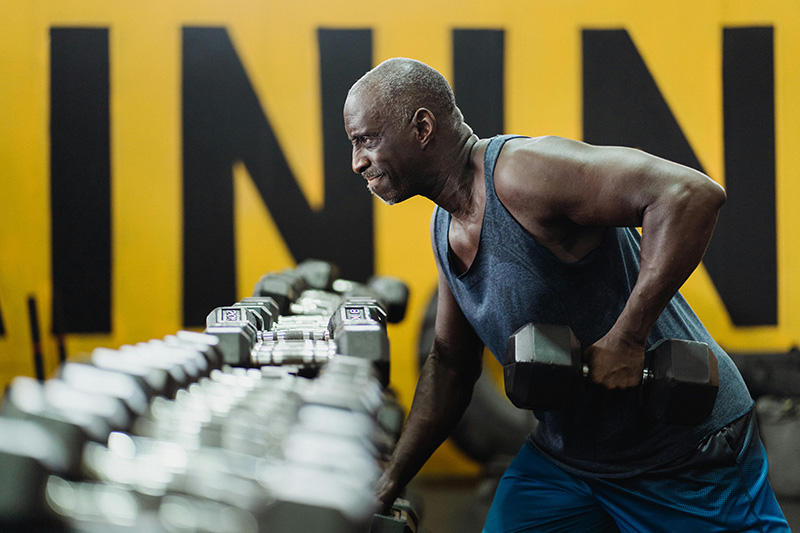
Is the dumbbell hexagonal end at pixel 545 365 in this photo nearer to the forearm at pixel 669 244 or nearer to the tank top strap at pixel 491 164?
the forearm at pixel 669 244

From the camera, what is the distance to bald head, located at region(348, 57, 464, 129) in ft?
4.80

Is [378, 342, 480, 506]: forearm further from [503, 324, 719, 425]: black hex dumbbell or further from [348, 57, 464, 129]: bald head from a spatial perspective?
[348, 57, 464, 129]: bald head

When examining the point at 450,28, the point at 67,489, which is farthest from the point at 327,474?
the point at 450,28

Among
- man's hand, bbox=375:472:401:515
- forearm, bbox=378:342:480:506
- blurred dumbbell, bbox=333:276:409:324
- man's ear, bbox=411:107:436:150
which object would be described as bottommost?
man's hand, bbox=375:472:401:515

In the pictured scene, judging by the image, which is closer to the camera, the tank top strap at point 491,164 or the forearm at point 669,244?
the forearm at point 669,244

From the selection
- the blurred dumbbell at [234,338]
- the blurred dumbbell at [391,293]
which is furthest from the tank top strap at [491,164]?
the blurred dumbbell at [391,293]

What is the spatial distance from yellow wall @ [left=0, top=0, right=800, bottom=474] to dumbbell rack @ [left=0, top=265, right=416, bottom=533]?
126 inches

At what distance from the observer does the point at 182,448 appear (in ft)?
2.12

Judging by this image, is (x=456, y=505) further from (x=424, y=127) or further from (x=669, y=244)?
(x=669, y=244)

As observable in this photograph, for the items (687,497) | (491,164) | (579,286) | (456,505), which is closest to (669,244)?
(579,286)

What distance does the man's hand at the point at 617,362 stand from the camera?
1227 mm

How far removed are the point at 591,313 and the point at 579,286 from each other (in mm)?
62

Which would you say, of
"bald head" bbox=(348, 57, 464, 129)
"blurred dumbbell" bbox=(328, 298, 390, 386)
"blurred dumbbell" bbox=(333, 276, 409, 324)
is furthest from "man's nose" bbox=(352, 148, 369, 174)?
"blurred dumbbell" bbox=(333, 276, 409, 324)

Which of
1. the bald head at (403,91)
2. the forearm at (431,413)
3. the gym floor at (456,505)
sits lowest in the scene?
the gym floor at (456,505)
